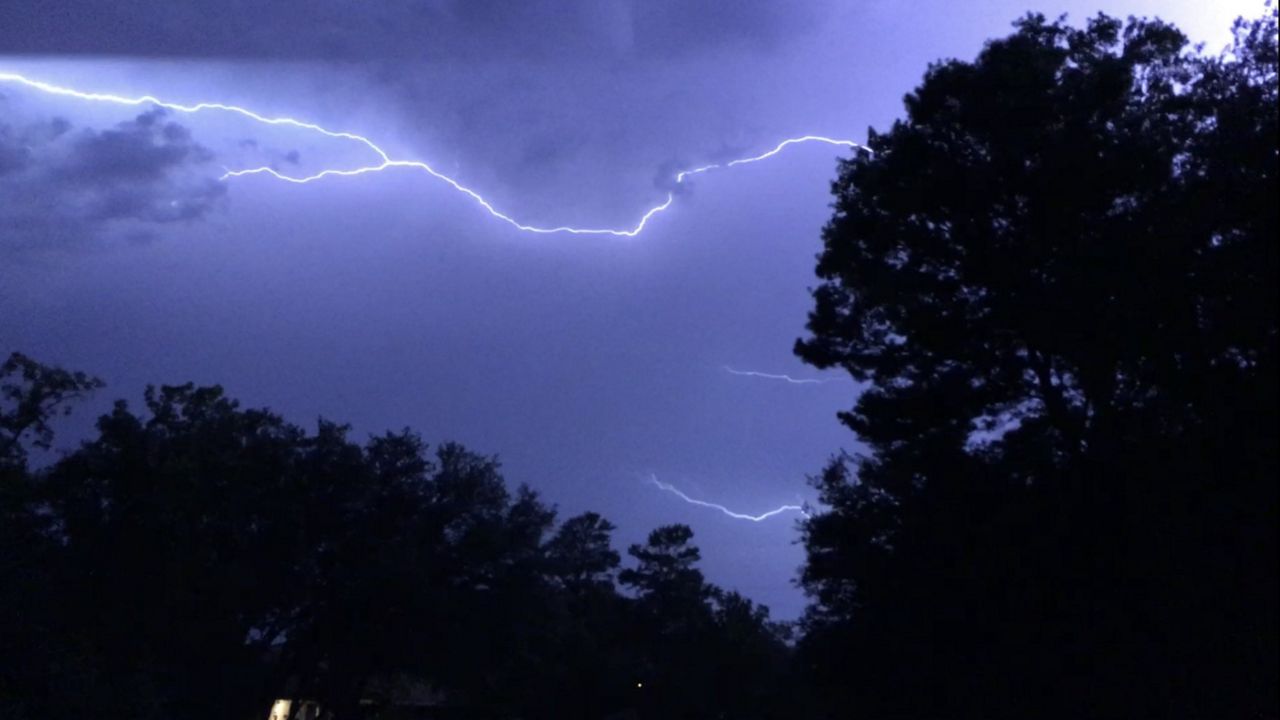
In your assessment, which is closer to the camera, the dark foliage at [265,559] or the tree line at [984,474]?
the tree line at [984,474]

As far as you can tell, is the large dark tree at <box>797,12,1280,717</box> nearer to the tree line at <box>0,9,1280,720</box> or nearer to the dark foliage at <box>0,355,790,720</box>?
the tree line at <box>0,9,1280,720</box>

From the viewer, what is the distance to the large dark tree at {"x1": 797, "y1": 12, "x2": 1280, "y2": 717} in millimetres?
14570

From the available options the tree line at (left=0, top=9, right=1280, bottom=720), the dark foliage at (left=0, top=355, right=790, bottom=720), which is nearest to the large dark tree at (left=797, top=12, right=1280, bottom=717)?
the tree line at (left=0, top=9, right=1280, bottom=720)

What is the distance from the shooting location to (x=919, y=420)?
21625 mm

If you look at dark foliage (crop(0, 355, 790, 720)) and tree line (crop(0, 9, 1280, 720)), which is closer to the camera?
tree line (crop(0, 9, 1280, 720))

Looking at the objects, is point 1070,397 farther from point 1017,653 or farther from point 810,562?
point 810,562

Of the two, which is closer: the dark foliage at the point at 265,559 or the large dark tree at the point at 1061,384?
the large dark tree at the point at 1061,384

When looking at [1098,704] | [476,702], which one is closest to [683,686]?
[476,702]

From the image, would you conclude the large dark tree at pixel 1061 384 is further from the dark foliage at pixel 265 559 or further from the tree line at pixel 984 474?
the dark foliage at pixel 265 559

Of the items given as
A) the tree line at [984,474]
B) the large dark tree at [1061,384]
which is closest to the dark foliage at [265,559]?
the tree line at [984,474]

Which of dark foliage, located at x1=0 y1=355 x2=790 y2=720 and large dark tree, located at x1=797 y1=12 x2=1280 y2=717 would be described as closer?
large dark tree, located at x1=797 y1=12 x2=1280 y2=717

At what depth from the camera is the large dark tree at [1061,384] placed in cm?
1457

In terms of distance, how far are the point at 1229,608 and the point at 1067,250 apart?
569cm

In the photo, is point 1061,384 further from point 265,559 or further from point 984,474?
point 265,559
